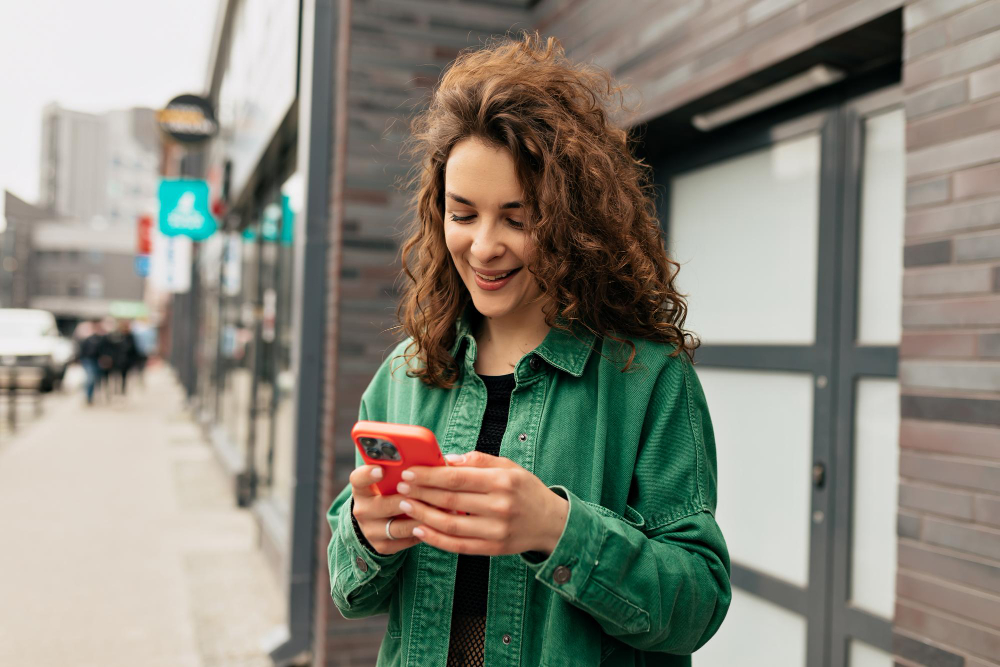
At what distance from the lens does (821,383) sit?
9.16 feet

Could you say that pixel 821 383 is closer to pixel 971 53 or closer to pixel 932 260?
pixel 932 260

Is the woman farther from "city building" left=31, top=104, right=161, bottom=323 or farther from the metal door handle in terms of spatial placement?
"city building" left=31, top=104, right=161, bottom=323

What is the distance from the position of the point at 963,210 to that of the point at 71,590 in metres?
5.97

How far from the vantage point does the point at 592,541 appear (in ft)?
4.36

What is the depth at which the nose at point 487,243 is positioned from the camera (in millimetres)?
1521

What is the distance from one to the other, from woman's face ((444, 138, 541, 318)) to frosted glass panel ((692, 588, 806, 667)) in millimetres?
1995

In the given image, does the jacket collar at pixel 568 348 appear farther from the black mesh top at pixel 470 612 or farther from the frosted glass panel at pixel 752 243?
the frosted glass panel at pixel 752 243

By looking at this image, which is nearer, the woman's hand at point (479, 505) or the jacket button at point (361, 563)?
the woman's hand at point (479, 505)

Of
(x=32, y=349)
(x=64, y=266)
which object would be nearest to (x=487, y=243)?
(x=32, y=349)

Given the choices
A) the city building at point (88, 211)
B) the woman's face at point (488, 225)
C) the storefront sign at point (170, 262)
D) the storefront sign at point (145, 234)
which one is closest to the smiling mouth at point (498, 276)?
the woman's face at point (488, 225)

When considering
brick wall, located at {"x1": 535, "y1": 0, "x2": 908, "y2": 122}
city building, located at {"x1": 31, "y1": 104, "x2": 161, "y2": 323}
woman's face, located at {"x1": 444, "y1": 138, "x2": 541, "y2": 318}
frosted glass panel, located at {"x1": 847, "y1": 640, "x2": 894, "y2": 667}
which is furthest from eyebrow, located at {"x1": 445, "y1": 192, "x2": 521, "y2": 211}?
city building, located at {"x1": 31, "y1": 104, "x2": 161, "y2": 323}

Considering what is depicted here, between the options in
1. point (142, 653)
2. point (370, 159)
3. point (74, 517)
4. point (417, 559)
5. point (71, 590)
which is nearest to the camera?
point (417, 559)

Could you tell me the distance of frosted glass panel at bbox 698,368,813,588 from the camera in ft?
9.57

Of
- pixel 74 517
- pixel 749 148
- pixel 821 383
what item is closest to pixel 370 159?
pixel 749 148
